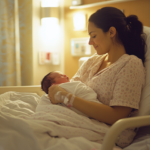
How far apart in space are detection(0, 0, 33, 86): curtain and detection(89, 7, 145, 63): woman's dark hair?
1120mm

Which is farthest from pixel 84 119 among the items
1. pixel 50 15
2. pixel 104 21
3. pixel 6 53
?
pixel 50 15

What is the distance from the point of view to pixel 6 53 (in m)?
1.99


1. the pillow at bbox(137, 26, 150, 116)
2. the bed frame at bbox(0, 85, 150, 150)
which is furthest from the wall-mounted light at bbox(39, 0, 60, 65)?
the bed frame at bbox(0, 85, 150, 150)

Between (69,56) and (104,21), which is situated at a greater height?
(104,21)

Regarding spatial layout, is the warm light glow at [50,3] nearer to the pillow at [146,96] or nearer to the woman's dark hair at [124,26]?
the woman's dark hair at [124,26]

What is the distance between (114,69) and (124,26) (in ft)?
1.05

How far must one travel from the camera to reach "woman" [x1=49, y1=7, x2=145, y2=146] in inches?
38.6

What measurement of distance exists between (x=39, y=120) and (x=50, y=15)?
159cm

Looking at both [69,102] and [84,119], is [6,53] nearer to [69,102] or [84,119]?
[69,102]

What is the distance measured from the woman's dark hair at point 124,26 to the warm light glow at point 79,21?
2.90 ft

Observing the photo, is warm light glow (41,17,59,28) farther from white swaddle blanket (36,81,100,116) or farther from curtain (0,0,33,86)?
white swaddle blanket (36,81,100,116)

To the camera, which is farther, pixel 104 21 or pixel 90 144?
pixel 104 21

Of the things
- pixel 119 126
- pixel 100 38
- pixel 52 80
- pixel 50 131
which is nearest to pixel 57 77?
pixel 52 80

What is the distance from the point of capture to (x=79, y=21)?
2.10 m
